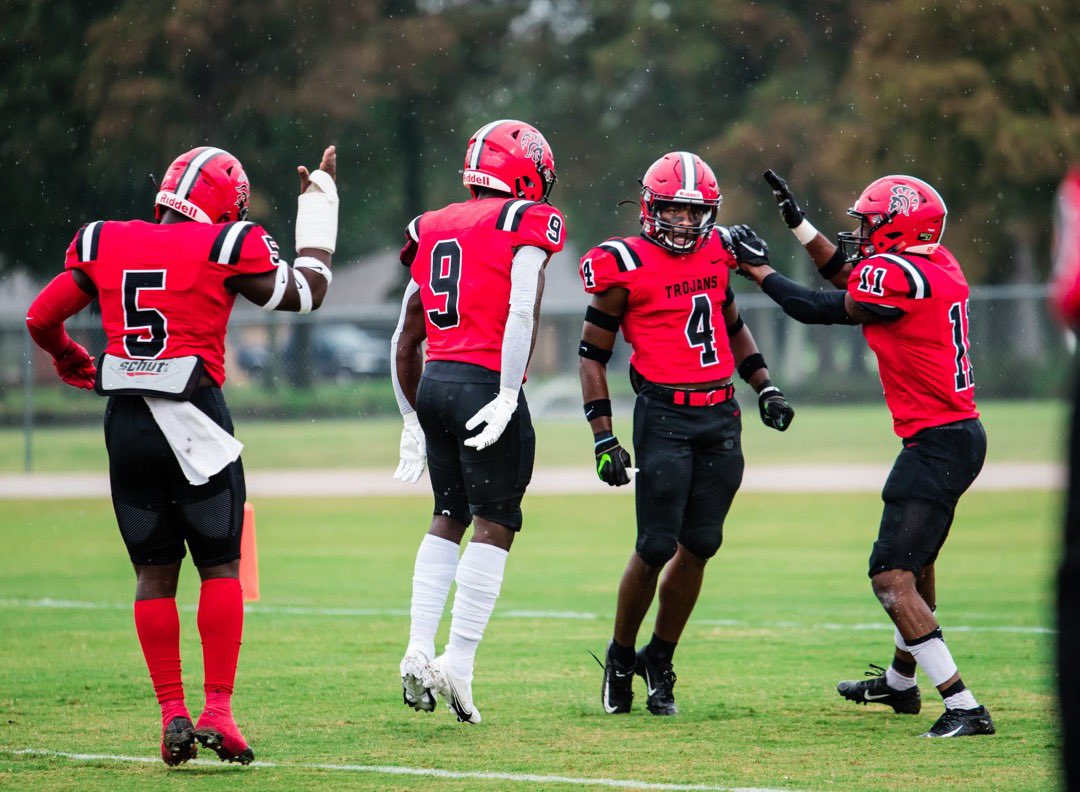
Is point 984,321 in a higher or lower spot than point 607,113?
lower

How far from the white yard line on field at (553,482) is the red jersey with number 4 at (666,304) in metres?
10.8

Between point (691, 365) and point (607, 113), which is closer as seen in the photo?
point (691, 365)

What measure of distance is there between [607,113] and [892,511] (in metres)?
34.2

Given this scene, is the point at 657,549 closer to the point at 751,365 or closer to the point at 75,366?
the point at 751,365

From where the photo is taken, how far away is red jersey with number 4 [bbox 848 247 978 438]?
562 cm

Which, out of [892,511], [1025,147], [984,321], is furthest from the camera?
[1025,147]

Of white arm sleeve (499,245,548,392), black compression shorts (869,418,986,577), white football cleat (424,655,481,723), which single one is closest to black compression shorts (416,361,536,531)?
white arm sleeve (499,245,548,392)

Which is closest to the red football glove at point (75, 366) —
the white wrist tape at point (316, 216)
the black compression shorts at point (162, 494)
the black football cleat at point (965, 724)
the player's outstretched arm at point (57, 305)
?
the player's outstretched arm at point (57, 305)

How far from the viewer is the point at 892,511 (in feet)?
18.4

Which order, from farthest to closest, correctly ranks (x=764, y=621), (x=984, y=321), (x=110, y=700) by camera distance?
(x=984, y=321), (x=764, y=621), (x=110, y=700)

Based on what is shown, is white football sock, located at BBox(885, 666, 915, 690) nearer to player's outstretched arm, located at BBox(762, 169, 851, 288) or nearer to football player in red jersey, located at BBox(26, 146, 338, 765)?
player's outstretched arm, located at BBox(762, 169, 851, 288)

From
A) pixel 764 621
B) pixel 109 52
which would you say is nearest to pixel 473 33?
pixel 109 52

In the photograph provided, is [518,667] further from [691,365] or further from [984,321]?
[984,321]

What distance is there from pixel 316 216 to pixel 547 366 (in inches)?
794
